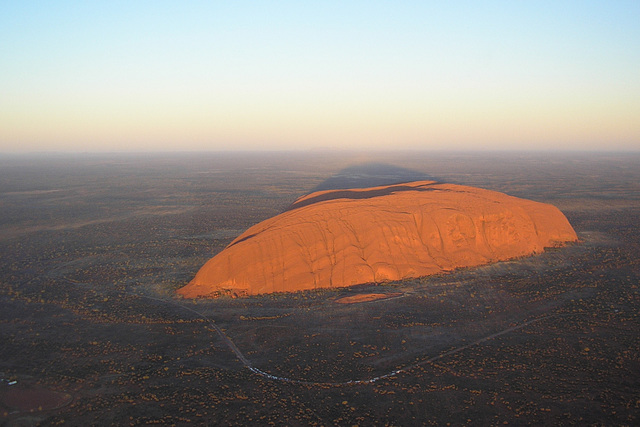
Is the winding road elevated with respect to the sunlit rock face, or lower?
lower

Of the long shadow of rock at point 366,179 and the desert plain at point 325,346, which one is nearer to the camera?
the desert plain at point 325,346

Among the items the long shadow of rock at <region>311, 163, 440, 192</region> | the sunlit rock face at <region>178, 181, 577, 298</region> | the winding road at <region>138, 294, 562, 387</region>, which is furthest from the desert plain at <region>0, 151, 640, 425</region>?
the long shadow of rock at <region>311, 163, 440, 192</region>

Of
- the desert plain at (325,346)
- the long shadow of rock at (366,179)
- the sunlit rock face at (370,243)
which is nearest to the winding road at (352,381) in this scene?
the desert plain at (325,346)

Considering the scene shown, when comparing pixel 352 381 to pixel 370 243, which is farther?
pixel 370 243

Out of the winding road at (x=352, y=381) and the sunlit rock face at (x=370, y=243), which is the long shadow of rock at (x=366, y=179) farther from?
the winding road at (x=352, y=381)

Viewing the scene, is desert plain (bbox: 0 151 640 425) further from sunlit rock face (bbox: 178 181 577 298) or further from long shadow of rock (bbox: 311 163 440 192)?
long shadow of rock (bbox: 311 163 440 192)

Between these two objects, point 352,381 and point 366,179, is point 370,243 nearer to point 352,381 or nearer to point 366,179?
point 352,381

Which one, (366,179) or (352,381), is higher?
(366,179)

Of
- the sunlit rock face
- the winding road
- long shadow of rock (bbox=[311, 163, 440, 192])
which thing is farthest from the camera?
long shadow of rock (bbox=[311, 163, 440, 192])

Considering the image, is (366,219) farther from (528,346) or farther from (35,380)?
(35,380)

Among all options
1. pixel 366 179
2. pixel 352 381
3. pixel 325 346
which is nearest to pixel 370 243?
pixel 325 346
